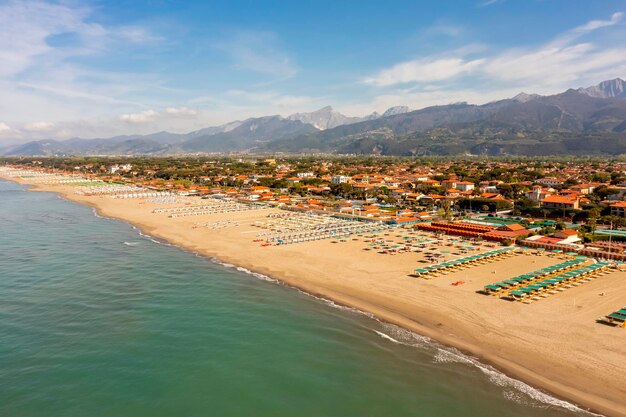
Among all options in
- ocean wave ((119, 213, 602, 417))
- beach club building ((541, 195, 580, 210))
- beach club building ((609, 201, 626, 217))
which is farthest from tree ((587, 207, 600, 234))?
ocean wave ((119, 213, 602, 417))

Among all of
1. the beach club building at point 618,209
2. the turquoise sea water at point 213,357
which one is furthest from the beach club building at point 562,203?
the turquoise sea water at point 213,357

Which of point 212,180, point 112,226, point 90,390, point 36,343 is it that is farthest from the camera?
point 212,180

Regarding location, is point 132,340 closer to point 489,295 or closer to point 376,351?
point 376,351

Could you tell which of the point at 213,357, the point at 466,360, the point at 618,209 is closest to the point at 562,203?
the point at 618,209

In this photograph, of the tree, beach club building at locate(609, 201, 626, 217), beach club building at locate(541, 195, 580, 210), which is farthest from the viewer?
beach club building at locate(541, 195, 580, 210)

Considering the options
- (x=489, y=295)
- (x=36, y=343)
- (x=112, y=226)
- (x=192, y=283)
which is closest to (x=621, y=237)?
(x=489, y=295)

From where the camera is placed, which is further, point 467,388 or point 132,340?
point 132,340

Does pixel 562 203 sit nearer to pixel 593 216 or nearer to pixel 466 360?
pixel 593 216

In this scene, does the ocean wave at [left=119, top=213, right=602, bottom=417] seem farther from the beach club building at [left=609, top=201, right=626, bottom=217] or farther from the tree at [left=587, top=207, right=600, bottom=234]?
the beach club building at [left=609, top=201, right=626, bottom=217]
